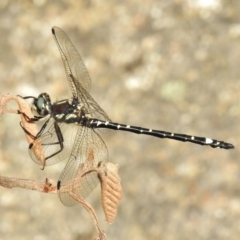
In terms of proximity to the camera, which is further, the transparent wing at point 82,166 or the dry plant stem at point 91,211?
the transparent wing at point 82,166

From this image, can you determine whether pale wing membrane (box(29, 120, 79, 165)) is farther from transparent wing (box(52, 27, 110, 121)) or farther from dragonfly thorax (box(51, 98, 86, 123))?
transparent wing (box(52, 27, 110, 121))

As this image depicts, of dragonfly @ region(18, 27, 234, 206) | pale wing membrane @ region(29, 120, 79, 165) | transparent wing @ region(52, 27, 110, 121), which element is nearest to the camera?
dragonfly @ region(18, 27, 234, 206)

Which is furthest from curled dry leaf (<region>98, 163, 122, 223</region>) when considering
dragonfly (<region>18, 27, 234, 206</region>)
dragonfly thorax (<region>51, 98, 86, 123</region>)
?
dragonfly thorax (<region>51, 98, 86, 123</region>)

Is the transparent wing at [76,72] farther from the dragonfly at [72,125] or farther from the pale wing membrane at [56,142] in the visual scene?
the pale wing membrane at [56,142]

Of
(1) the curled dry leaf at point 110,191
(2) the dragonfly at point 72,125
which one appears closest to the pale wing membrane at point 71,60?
(2) the dragonfly at point 72,125

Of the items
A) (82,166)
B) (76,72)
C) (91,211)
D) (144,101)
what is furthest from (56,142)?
(144,101)

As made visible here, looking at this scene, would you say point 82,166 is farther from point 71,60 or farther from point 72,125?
point 71,60
